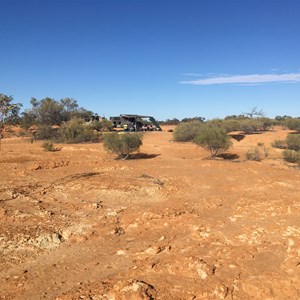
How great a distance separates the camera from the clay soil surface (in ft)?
17.3

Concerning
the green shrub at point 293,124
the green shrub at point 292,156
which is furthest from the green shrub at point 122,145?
the green shrub at point 293,124

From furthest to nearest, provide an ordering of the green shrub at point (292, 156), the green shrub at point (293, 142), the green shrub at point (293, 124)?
the green shrub at point (293, 124)
the green shrub at point (293, 142)
the green shrub at point (292, 156)

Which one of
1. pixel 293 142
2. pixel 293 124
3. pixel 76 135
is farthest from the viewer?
pixel 293 124

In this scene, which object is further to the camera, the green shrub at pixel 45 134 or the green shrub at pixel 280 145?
the green shrub at pixel 45 134

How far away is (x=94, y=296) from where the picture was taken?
495 centimetres

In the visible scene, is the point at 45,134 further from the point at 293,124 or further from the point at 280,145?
the point at 293,124

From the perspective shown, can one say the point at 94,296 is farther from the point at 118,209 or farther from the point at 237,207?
the point at 237,207

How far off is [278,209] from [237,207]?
41.6 inches

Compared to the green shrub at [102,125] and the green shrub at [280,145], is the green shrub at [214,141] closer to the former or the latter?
the green shrub at [280,145]

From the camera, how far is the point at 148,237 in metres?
7.45

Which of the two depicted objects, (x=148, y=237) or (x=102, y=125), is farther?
(x=102, y=125)

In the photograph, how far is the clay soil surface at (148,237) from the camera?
5285mm

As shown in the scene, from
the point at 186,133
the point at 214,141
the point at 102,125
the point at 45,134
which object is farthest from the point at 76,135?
the point at 214,141

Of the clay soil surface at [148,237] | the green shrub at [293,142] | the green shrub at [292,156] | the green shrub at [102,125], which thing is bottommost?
the clay soil surface at [148,237]
